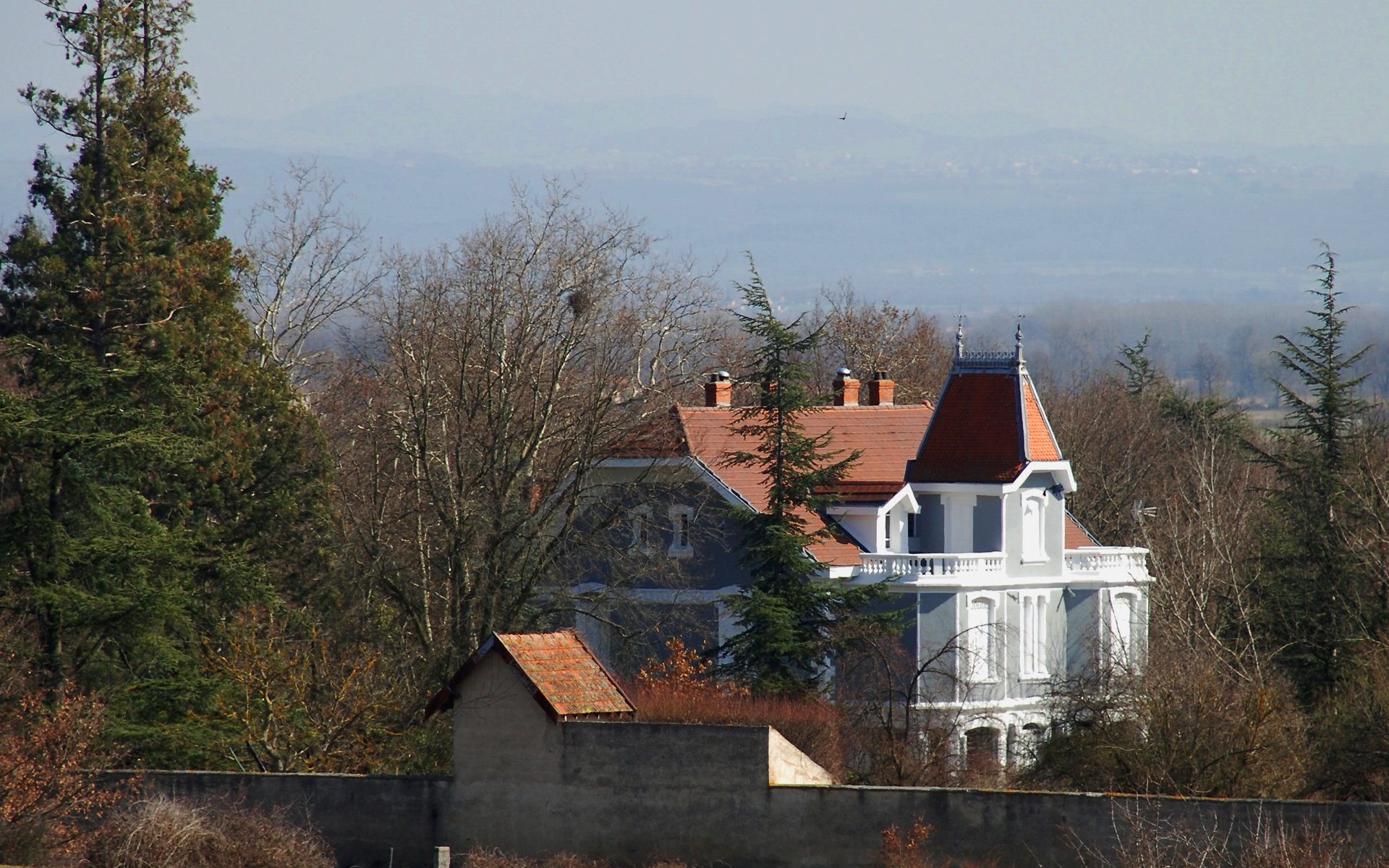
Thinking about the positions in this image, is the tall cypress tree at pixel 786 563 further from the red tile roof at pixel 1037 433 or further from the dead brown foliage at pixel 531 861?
the dead brown foliage at pixel 531 861

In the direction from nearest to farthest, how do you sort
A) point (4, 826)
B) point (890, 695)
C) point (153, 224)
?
1. point (4, 826)
2. point (890, 695)
3. point (153, 224)

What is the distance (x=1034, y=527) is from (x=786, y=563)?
10305 millimetres

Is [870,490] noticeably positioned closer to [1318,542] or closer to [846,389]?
[846,389]

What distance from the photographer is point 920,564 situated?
4362cm

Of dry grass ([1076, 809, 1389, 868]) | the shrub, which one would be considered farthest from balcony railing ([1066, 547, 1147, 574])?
the shrub

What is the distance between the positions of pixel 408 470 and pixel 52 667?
623 inches

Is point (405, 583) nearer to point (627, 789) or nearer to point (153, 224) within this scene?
point (153, 224)

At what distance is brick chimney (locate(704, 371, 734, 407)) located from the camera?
4756 centimetres

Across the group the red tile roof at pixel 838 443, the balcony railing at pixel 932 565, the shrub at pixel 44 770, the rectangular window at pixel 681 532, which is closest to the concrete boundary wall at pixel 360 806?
the shrub at pixel 44 770

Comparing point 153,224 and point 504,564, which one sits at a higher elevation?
point 153,224

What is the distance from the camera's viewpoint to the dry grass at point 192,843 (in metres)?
23.8

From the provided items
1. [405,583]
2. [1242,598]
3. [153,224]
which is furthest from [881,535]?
[153,224]

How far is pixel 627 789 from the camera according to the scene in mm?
25594

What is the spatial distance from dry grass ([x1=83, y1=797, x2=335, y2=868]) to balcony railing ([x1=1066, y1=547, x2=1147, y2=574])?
2555 cm
